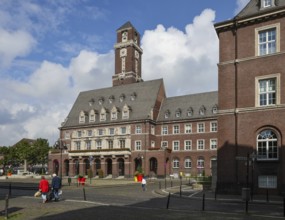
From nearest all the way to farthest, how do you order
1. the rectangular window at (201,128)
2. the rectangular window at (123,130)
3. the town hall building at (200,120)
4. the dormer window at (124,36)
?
the town hall building at (200,120)
the rectangular window at (201,128)
the rectangular window at (123,130)
the dormer window at (124,36)

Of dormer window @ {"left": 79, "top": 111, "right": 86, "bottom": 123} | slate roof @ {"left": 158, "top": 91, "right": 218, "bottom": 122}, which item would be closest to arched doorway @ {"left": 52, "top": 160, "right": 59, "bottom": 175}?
dormer window @ {"left": 79, "top": 111, "right": 86, "bottom": 123}

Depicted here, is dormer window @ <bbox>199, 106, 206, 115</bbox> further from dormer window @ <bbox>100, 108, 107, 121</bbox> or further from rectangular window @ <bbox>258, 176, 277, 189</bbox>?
rectangular window @ <bbox>258, 176, 277, 189</bbox>

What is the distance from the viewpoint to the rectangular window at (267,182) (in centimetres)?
2780

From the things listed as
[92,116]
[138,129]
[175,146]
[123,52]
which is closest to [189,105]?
[175,146]

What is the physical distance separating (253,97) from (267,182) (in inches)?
265

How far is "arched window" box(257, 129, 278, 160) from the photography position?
1107 inches

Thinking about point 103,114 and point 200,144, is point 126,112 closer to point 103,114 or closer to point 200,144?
point 103,114

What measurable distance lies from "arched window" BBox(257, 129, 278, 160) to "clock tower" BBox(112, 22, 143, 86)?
64.3 m

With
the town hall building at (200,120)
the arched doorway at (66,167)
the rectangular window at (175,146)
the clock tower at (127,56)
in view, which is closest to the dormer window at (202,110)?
the town hall building at (200,120)

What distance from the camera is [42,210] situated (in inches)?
727

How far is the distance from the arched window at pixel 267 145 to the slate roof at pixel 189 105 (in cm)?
4208

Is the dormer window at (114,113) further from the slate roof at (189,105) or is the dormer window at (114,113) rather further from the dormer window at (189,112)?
the dormer window at (189,112)

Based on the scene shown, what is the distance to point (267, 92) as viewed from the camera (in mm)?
29016

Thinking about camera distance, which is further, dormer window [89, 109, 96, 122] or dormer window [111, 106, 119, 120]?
dormer window [89, 109, 96, 122]
